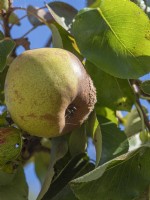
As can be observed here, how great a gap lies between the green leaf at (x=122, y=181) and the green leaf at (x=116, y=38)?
0.80ft

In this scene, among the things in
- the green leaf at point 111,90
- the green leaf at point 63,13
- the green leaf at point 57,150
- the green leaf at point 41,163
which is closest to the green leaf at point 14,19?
the green leaf at point 63,13

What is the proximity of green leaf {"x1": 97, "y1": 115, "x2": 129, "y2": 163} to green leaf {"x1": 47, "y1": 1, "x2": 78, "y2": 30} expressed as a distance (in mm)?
328

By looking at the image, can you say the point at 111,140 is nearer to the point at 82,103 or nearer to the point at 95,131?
the point at 95,131

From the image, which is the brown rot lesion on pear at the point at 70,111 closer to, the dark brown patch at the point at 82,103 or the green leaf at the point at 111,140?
the dark brown patch at the point at 82,103

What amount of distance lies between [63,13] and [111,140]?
1.60 feet

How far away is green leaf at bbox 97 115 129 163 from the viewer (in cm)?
189

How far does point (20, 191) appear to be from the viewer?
196 cm

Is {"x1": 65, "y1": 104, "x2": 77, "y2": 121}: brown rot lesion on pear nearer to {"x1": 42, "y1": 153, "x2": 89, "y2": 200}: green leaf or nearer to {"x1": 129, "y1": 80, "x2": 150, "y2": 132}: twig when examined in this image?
{"x1": 42, "y1": 153, "x2": 89, "y2": 200}: green leaf

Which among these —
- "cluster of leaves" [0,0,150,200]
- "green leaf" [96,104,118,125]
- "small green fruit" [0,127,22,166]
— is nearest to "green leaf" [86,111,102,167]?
"cluster of leaves" [0,0,150,200]

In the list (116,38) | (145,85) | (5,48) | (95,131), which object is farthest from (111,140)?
(5,48)

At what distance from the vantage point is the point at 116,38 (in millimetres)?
1880

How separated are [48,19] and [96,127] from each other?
50 cm

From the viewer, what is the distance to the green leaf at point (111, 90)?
6.54ft

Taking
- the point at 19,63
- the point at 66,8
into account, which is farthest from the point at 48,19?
the point at 19,63
